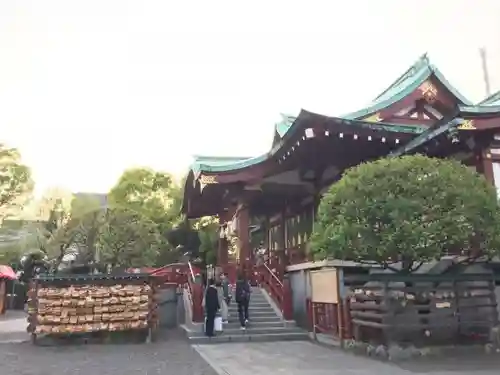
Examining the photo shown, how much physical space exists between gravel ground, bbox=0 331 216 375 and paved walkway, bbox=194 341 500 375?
19.6 inches

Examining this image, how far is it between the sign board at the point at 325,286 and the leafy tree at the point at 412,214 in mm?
1688

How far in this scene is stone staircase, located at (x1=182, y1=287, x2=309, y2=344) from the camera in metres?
13.5

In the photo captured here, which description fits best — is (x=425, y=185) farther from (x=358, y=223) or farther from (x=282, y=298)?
(x=282, y=298)

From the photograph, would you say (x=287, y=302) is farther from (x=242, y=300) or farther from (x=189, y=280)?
(x=189, y=280)

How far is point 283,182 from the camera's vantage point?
18.1m

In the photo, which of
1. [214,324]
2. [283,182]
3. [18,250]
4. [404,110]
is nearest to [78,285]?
[214,324]

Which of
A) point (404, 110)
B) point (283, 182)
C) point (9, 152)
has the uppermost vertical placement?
point (9, 152)

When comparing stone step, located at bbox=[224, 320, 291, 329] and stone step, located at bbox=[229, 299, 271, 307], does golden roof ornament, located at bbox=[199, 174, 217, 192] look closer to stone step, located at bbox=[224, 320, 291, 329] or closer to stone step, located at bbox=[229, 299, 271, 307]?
stone step, located at bbox=[229, 299, 271, 307]

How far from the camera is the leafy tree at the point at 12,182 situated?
28.4 m

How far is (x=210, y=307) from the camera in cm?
1341

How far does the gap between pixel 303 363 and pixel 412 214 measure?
135 inches

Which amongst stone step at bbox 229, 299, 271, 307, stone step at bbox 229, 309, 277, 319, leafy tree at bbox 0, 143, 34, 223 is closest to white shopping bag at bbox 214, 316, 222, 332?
stone step at bbox 229, 309, 277, 319

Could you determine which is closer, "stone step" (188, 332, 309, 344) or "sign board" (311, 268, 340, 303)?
"sign board" (311, 268, 340, 303)

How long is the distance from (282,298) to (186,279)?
3678 mm
